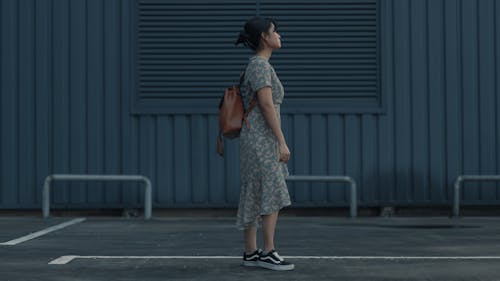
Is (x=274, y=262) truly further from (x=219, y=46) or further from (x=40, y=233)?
(x=219, y=46)

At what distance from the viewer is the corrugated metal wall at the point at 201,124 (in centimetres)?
1369

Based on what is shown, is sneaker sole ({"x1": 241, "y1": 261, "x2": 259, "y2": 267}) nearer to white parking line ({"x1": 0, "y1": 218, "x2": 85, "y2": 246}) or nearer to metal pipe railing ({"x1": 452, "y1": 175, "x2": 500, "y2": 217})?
white parking line ({"x1": 0, "y1": 218, "x2": 85, "y2": 246})

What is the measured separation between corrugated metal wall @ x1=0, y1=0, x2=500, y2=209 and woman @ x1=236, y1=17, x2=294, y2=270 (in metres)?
6.34

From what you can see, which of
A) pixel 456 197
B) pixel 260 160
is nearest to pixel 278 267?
pixel 260 160

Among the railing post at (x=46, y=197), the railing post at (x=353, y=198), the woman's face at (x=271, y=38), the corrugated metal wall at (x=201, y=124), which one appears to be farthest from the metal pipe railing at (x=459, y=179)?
the woman's face at (x=271, y=38)

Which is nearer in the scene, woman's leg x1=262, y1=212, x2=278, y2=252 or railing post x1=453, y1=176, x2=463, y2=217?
woman's leg x1=262, y1=212, x2=278, y2=252

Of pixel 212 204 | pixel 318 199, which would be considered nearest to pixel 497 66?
pixel 318 199

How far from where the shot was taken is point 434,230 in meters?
11.3

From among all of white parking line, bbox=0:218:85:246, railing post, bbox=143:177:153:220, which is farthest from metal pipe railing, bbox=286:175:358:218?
white parking line, bbox=0:218:85:246

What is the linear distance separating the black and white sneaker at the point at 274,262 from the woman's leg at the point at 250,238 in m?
0.15

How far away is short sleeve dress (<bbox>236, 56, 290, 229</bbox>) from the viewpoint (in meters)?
7.18

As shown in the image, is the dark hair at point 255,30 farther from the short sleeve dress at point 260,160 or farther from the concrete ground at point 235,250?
the concrete ground at point 235,250

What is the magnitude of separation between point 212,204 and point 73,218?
1.87 metres

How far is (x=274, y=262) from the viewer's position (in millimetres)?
7297
